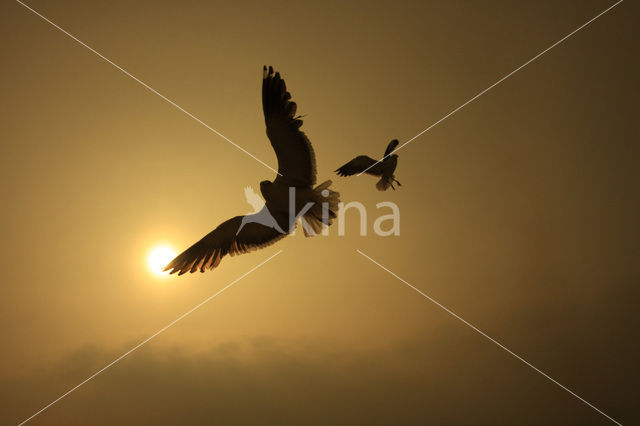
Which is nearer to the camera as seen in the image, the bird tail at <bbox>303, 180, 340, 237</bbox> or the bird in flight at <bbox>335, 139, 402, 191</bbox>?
the bird in flight at <bbox>335, 139, 402, 191</bbox>

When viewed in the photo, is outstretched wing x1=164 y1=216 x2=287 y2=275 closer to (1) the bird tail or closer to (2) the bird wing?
(1) the bird tail

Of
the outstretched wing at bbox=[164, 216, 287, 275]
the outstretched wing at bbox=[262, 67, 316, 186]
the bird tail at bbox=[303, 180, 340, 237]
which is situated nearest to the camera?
the outstretched wing at bbox=[262, 67, 316, 186]

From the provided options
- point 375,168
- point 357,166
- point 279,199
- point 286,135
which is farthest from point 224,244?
point 375,168

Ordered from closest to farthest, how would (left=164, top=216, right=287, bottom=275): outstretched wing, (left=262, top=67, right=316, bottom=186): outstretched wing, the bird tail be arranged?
(left=262, top=67, right=316, bottom=186): outstretched wing → the bird tail → (left=164, top=216, right=287, bottom=275): outstretched wing

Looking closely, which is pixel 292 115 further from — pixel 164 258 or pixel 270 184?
pixel 164 258

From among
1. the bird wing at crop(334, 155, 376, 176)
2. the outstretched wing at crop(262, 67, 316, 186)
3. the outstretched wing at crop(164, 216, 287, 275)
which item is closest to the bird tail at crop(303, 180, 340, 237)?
the outstretched wing at crop(262, 67, 316, 186)

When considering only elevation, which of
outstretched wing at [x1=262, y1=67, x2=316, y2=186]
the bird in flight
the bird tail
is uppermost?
outstretched wing at [x1=262, y1=67, x2=316, y2=186]

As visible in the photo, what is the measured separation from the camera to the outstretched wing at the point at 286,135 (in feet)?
14.3

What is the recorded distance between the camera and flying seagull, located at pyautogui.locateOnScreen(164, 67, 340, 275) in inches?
174

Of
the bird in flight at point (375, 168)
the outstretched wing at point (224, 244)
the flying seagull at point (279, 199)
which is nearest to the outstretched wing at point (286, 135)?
the flying seagull at point (279, 199)

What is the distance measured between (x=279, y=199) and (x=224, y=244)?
0.92 metres

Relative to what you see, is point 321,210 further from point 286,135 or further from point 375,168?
point 286,135

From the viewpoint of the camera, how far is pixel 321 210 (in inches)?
193

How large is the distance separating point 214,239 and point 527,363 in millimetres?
8115
